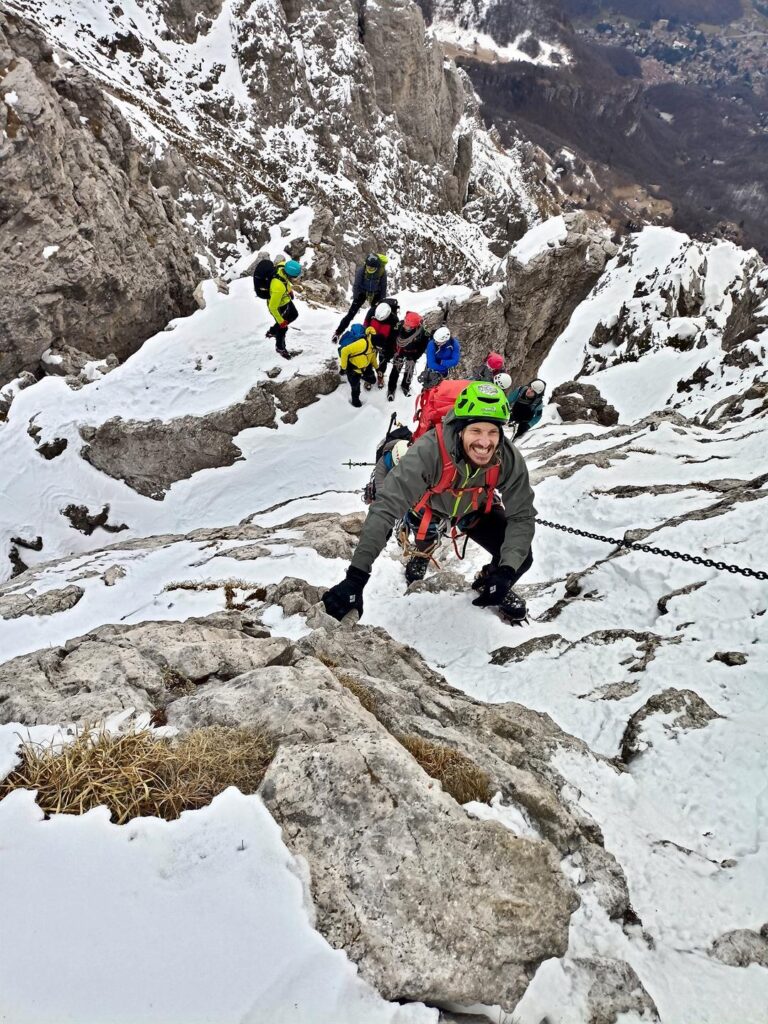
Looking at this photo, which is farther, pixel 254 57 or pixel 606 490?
pixel 254 57

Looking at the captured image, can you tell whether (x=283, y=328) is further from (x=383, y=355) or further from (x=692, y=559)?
(x=692, y=559)

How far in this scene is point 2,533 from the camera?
49.8ft

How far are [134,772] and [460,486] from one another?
13.1 feet

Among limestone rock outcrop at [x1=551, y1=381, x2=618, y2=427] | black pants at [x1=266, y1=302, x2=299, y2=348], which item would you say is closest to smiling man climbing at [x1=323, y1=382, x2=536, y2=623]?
black pants at [x1=266, y1=302, x2=299, y2=348]

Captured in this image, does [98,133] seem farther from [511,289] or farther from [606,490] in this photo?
[606,490]

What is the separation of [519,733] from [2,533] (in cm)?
1582

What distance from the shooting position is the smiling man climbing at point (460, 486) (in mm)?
5395

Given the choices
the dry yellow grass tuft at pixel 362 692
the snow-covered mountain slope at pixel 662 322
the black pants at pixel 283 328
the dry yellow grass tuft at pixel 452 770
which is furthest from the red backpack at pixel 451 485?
the snow-covered mountain slope at pixel 662 322

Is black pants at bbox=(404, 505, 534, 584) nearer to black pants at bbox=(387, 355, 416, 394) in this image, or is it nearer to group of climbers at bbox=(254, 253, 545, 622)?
group of climbers at bbox=(254, 253, 545, 622)

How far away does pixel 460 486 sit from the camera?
230 inches

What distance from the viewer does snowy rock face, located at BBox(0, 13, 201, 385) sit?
18.7m

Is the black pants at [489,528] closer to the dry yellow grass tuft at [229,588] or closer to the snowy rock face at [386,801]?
the snowy rock face at [386,801]

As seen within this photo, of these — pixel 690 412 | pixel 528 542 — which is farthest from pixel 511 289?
pixel 528 542

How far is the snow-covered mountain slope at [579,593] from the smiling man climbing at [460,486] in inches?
55.5
